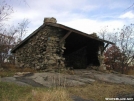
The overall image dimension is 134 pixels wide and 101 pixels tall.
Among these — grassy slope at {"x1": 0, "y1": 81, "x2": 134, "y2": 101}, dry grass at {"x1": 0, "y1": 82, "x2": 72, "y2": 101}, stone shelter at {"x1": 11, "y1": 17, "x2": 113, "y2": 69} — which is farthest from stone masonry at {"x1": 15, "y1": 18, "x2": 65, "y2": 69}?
dry grass at {"x1": 0, "y1": 82, "x2": 72, "y2": 101}

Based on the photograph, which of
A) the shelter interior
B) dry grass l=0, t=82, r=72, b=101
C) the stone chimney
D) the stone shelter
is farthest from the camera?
the shelter interior

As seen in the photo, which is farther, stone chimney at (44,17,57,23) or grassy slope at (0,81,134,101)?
stone chimney at (44,17,57,23)

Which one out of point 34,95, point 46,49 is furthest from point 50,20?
point 34,95

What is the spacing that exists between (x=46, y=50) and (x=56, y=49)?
652 millimetres

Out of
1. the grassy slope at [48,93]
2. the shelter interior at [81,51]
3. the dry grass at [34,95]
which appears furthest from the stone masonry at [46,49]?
the dry grass at [34,95]

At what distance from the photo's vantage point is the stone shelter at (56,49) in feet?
43.8

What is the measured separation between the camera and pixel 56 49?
13531 mm

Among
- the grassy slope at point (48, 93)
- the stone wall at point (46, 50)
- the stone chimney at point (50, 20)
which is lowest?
the grassy slope at point (48, 93)

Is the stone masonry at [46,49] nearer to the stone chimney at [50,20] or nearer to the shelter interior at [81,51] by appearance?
the stone chimney at [50,20]

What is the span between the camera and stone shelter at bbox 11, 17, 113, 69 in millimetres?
13352

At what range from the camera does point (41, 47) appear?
544 inches

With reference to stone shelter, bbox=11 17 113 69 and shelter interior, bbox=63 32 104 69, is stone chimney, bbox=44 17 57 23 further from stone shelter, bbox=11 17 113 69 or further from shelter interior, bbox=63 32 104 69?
shelter interior, bbox=63 32 104 69

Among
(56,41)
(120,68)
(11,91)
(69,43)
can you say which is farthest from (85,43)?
(11,91)

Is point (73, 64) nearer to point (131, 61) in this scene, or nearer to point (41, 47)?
point (41, 47)
